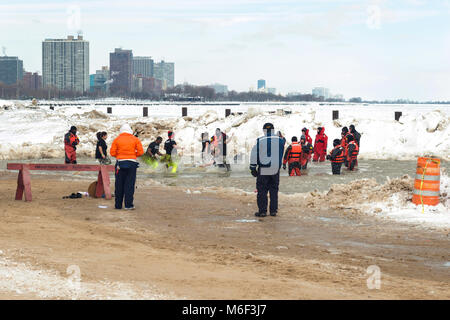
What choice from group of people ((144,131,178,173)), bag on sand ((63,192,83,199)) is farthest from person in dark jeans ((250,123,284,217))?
group of people ((144,131,178,173))

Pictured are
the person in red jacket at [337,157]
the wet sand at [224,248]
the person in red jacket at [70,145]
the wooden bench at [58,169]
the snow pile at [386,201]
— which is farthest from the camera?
the person in red jacket at [70,145]

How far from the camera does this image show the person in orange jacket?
45.7 ft

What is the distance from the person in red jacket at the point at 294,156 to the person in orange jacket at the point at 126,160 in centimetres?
739

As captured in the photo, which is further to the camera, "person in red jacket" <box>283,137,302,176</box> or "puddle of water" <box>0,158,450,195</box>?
"person in red jacket" <box>283,137,302,176</box>

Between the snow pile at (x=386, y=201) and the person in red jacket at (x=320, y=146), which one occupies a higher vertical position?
the person in red jacket at (x=320, y=146)

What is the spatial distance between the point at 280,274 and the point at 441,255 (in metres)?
3.20

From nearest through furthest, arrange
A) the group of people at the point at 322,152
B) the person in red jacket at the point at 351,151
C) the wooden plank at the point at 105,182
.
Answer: the wooden plank at the point at 105,182 → the group of people at the point at 322,152 → the person in red jacket at the point at 351,151

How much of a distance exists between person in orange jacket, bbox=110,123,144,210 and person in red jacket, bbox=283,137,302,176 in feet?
24.3

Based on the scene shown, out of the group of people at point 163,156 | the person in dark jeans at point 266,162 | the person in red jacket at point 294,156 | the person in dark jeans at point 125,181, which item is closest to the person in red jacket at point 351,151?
the person in red jacket at point 294,156

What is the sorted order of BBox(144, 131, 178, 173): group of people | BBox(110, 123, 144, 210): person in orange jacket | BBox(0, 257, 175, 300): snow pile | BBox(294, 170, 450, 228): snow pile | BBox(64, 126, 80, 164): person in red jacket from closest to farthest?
1. BBox(0, 257, 175, 300): snow pile
2. BBox(294, 170, 450, 228): snow pile
3. BBox(110, 123, 144, 210): person in orange jacket
4. BBox(64, 126, 80, 164): person in red jacket
5. BBox(144, 131, 178, 173): group of people

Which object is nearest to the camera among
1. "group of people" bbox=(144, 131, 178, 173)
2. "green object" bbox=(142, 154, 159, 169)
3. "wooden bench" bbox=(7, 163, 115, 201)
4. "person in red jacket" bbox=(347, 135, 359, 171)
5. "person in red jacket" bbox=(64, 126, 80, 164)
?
"wooden bench" bbox=(7, 163, 115, 201)

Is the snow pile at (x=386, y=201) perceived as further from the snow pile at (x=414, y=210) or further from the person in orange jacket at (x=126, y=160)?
the person in orange jacket at (x=126, y=160)

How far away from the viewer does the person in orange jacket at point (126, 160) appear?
13.9 m

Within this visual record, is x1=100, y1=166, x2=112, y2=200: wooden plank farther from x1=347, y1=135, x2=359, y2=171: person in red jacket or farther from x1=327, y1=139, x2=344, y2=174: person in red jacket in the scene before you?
x1=347, y1=135, x2=359, y2=171: person in red jacket
